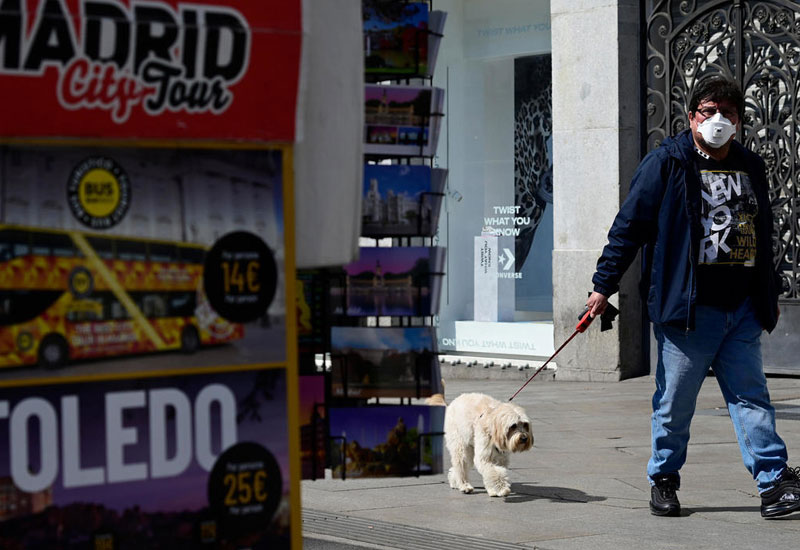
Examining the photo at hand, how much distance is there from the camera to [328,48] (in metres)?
3.09

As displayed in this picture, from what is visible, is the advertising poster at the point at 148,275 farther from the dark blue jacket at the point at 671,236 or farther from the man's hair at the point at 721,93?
the man's hair at the point at 721,93

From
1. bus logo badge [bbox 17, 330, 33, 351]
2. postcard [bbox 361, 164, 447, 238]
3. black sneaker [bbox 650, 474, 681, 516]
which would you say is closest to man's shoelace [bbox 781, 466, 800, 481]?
black sneaker [bbox 650, 474, 681, 516]

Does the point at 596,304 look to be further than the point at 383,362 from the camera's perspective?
Yes

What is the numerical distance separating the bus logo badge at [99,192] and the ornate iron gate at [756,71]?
348 inches

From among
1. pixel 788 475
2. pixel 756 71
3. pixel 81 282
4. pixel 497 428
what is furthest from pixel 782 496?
pixel 756 71

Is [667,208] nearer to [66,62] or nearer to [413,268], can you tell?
[413,268]

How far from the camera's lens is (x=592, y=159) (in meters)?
11.7

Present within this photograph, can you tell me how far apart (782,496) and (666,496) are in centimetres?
51

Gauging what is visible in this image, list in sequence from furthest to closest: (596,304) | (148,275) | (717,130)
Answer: (596,304)
(717,130)
(148,275)

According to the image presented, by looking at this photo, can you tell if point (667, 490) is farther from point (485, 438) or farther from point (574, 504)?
point (485, 438)

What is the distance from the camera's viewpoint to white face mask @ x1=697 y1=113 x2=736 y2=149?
19.3 feet

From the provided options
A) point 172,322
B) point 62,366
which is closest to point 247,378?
point 172,322

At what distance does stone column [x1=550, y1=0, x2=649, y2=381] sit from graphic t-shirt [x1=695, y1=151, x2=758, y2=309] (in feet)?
18.2

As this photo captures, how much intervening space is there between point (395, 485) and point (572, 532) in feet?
5.16
